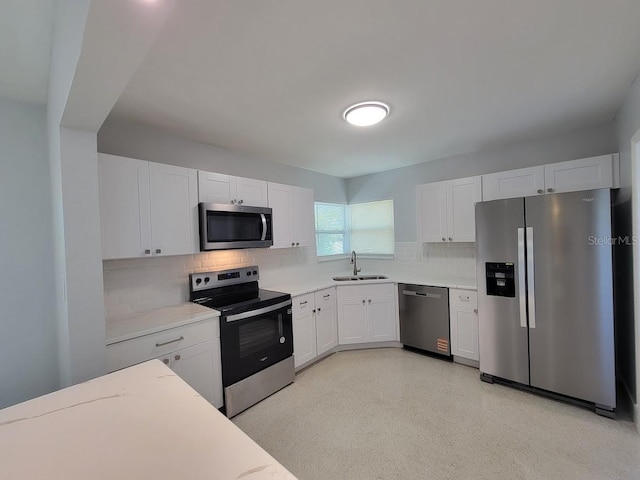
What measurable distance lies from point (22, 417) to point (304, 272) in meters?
3.05

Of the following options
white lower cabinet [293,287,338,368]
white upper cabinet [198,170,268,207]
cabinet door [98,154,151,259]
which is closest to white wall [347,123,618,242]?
white lower cabinet [293,287,338,368]

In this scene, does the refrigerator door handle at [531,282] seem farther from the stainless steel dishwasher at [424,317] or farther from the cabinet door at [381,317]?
the cabinet door at [381,317]

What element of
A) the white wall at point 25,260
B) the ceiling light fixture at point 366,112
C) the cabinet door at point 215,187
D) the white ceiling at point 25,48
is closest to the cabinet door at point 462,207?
the ceiling light fixture at point 366,112

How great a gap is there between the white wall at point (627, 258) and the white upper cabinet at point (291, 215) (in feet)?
9.37

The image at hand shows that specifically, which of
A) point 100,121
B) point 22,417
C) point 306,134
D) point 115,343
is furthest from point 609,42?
point 115,343

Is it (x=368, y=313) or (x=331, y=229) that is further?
(x=331, y=229)

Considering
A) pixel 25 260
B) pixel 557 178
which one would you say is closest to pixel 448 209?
pixel 557 178

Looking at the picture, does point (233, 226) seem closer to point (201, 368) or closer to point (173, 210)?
point (173, 210)

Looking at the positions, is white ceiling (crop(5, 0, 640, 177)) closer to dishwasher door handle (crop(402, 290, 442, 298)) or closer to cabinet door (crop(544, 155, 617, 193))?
cabinet door (crop(544, 155, 617, 193))

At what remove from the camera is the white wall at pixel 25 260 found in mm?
1894

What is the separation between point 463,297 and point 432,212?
1.08 m

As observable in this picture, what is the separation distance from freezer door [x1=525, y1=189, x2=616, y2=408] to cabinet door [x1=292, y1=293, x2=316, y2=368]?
2.10 m

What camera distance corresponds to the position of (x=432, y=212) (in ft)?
11.5

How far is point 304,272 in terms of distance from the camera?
153 inches
